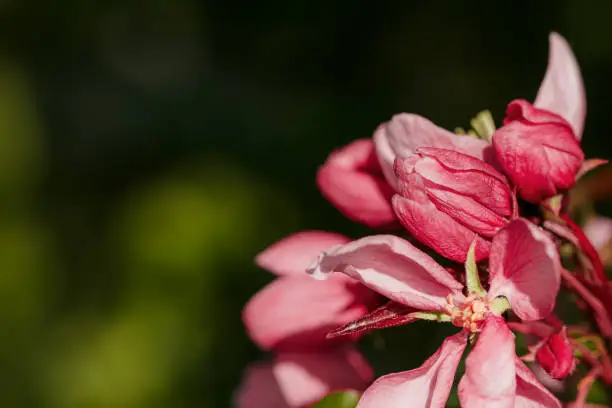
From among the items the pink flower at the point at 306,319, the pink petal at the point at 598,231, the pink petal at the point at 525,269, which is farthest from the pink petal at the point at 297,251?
the pink petal at the point at 598,231

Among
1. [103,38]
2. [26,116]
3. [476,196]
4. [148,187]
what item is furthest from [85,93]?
[476,196]

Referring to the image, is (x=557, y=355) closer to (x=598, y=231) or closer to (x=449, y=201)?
(x=449, y=201)

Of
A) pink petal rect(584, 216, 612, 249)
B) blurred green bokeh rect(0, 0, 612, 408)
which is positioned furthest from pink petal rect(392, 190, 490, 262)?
blurred green bokeh rect(0, 0, 612, 408)

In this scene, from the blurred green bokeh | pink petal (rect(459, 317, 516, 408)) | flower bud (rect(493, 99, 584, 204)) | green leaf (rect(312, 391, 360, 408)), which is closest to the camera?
pink petal (rect(459, 317, 516, 408))

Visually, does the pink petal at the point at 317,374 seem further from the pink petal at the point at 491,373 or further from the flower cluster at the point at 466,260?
the pink petal at the point at 491,373

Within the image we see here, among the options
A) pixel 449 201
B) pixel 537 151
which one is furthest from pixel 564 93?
pixel 449 201

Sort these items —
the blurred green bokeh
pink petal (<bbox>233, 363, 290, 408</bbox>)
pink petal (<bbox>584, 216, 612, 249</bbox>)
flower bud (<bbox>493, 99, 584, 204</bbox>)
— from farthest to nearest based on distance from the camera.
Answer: the blurred green bokeh
pink petal (<bbox>584, 216, 612, 249</bbox>)
pink petal (<bbox>233, 363, 290, 408</bbox>)
flower bud (<bbox>493, 99, 584, 204</bbox>)

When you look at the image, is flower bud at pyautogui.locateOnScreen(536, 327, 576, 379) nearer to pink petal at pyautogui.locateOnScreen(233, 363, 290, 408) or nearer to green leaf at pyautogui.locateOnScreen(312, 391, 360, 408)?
green leaf at pyautogui.locateOnScreen(312, 391, 360, 408)
